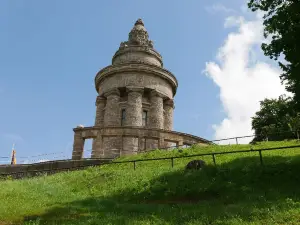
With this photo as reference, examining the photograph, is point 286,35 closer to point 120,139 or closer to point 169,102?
point 120,139

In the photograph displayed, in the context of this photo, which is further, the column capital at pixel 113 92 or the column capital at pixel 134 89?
the column capital at pixel 113 92

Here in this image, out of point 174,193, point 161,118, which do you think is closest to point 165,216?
point 174,193

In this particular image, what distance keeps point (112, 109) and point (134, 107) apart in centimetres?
233

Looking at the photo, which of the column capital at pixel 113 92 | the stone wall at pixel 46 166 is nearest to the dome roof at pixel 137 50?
the column capital at pixel 113 92

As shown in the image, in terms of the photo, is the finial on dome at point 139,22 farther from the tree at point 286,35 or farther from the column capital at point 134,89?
the tree at point 286,35

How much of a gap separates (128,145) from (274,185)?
16.2m

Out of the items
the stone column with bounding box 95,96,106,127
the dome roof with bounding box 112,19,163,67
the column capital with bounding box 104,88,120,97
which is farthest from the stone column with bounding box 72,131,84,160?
the dome roof with bounding box 112,19,163,67

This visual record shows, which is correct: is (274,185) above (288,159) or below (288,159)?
below

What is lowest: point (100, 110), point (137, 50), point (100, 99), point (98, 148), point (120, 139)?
point (98, 148)

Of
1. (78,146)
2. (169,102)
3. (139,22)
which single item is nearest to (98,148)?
(78,146)

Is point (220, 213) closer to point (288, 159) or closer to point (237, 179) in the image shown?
point (237, 179)

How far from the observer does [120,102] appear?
33.7 metres

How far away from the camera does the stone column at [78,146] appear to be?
28078mm

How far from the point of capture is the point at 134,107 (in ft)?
106
